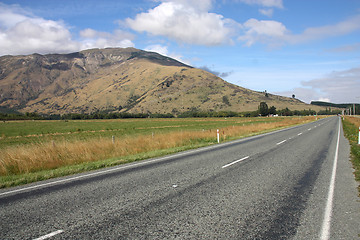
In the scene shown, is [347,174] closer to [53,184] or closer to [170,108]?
[53,184]

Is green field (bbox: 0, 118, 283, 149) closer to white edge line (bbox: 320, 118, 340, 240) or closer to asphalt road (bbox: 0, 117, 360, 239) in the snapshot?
asphalt road (bbox: 0, 117, 360, 239)

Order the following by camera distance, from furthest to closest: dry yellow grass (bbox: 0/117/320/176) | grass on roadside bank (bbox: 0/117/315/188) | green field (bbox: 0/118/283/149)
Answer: green field (bbox: 0/118/283/149) < dry yellow grass (bbox: 0/117/320/176) < grass on roadside bank (bbox: 0/117/315/188)

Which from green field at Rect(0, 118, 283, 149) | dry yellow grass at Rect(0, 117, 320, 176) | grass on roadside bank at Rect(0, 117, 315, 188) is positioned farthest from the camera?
green field at Rect(0, 118, 283, 149)

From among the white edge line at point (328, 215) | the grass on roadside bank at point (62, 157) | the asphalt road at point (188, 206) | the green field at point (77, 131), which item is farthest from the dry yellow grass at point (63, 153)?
the white edge line at point (328, 215)

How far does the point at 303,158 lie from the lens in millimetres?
10680

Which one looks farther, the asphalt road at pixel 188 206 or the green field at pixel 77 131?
the green field at pixel 77 131

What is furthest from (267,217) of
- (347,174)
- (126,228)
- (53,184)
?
(53,184)

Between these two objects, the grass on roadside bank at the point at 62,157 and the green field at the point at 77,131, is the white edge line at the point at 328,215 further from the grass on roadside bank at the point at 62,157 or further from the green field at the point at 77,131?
the green field at the point at 77,131

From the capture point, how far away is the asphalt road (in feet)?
12.5

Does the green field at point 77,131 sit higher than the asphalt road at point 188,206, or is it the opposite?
the asphalt road at point 188,206

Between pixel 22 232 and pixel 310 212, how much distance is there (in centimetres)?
511

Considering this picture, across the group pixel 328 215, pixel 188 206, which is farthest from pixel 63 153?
pixel 328 215

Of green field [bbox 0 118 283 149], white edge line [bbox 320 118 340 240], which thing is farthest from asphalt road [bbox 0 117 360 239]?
green field [bbox 0 118 283 149]

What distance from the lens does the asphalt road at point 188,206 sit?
3816 mm
